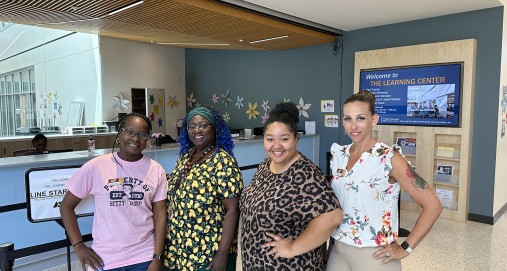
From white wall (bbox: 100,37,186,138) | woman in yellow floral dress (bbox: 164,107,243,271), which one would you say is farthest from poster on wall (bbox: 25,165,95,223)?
white wall (bbox: 100,37,186,138)

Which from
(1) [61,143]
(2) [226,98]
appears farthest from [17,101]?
(2) [226,98]

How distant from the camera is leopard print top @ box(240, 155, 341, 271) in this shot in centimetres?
136

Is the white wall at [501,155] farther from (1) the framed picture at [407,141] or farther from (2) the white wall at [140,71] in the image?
(2) the white wall at [140,71]

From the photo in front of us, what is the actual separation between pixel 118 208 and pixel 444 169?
4.86 m

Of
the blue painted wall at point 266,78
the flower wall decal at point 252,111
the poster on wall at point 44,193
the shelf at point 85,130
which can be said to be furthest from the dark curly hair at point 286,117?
the shelf at point 85,130

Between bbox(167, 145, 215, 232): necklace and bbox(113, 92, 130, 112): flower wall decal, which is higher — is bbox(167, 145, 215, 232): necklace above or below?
below

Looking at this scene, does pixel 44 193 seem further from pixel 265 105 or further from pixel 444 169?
pixel 265 105

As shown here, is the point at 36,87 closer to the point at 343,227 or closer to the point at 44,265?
the point at 44,265

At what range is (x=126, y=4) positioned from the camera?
13.6 ft

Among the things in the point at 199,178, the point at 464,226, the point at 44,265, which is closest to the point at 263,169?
the point at 199,178

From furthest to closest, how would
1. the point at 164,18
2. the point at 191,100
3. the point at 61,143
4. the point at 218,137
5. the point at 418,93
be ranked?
1. the point at 191,100
2. the point at 61,143
3. the point at 418,93
4. the point at 164,18
5. the point at 218,137

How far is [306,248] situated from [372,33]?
5292 mm

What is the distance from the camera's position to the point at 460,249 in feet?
12.8

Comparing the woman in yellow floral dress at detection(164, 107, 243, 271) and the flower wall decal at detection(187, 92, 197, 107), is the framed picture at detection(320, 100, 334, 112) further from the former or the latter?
the woman in yellow floral dress at detection(164, 107, 243, 271)
